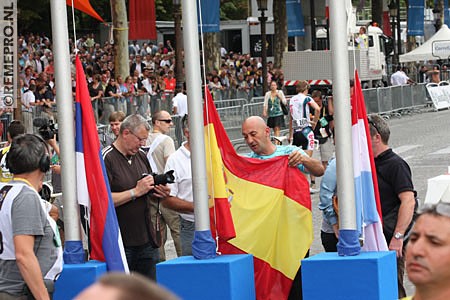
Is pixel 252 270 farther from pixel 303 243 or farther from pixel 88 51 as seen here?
pixel 88 51

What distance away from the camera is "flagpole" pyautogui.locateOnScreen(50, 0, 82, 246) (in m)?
8.05

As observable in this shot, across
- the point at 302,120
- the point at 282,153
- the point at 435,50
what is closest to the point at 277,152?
the point at 282,153

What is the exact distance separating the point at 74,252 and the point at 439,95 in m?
34.3

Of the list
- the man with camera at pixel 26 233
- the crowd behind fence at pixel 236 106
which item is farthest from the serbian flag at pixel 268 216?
the crowd behind fence at pixel 236 106

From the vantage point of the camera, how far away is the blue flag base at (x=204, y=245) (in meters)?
8.10

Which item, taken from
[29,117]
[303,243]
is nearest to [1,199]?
[303,243]

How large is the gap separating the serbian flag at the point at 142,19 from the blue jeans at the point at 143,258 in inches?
726

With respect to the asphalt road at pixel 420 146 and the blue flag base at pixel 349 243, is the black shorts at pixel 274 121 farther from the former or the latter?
the blue flag base at pixel 349 243

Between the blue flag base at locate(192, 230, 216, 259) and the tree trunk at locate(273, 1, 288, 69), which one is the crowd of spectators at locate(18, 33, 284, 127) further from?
the blue flag base at locate(192, 230, 216, 259)

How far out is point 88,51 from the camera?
4634 cm

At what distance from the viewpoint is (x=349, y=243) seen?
7.87 m

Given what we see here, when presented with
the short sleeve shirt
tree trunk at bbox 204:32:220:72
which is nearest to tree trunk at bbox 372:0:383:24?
tree trunk at bbox 204:32:220:72

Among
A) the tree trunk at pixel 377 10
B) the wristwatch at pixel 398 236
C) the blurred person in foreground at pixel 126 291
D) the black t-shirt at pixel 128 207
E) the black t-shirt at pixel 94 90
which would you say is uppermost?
the tree trunk at pixel 377 10

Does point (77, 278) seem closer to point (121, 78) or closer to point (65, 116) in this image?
point (65, 116)
